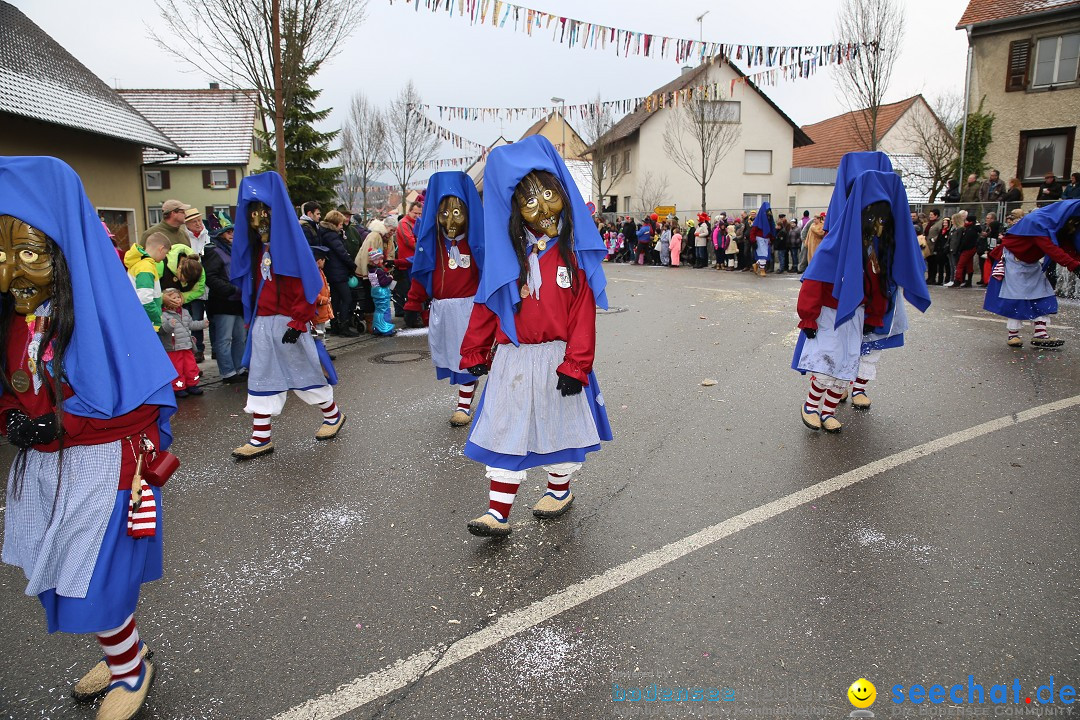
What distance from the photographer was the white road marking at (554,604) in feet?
8.63

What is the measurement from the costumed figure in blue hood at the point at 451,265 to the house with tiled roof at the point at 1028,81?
815 inches

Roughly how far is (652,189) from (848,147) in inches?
439

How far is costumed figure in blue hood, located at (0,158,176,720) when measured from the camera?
2434 mm

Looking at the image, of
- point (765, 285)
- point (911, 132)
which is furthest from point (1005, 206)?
point (911, 132)

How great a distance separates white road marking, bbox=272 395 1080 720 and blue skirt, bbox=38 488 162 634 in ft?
2.33

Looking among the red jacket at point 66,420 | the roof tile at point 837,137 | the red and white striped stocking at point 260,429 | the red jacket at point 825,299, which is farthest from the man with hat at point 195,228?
the roof tile at point 837,137

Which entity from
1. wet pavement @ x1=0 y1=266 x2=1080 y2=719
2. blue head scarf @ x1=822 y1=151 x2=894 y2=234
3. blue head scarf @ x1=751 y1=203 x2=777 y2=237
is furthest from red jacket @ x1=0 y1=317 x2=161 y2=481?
blue head scarf @ x1=751 y1=203 x2=777 y2=237

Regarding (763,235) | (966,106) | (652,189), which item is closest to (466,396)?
(763,235)

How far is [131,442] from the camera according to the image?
2633 millimetres

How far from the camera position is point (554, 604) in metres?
3.24

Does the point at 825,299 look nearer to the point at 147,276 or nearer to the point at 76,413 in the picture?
the point at 76,413

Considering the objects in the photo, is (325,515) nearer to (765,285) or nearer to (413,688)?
(413,688)

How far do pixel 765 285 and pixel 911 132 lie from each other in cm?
3012

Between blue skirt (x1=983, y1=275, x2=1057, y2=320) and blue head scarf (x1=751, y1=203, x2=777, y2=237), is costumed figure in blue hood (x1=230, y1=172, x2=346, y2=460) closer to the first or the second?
blue skirt (x1=983, y1=275, x2=1057, y2=320)
